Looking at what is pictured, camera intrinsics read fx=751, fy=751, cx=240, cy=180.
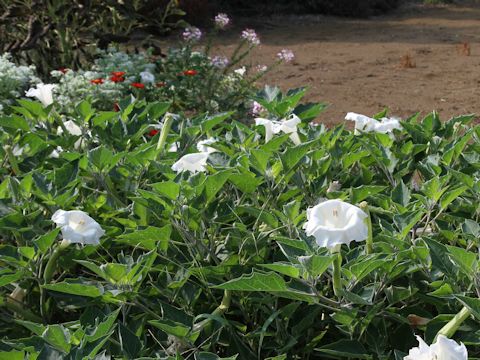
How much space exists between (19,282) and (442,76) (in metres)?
7.42

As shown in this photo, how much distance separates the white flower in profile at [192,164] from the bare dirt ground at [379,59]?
3.57 m

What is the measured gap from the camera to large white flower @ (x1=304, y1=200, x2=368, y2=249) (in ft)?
4.05

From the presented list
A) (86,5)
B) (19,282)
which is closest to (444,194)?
(19,282)

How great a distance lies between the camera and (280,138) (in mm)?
1688

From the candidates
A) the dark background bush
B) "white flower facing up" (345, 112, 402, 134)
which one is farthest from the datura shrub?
the dark background bush

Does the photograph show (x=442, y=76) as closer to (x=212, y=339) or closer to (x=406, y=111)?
(x=406, y=111)

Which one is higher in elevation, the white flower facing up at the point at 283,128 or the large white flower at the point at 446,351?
the large white flower at the point at 446,351

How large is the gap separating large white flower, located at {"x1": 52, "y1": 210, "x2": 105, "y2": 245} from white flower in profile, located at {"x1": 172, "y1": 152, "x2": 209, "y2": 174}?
0.31m

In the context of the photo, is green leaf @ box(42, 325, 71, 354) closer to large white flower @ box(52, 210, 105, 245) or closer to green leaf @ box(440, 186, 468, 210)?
large white flower @ box(52, 210, 105, 245)

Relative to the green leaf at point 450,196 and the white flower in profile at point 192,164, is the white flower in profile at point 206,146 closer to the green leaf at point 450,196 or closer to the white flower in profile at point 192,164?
the white flower in profile at point 192,164

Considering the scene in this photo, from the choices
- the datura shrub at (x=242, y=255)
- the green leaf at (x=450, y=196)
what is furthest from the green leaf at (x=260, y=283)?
the green leaf at (x=450, y=196)

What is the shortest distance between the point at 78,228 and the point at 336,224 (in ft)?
1.58

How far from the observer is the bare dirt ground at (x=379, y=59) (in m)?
7.21

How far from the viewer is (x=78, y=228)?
4.58ft
